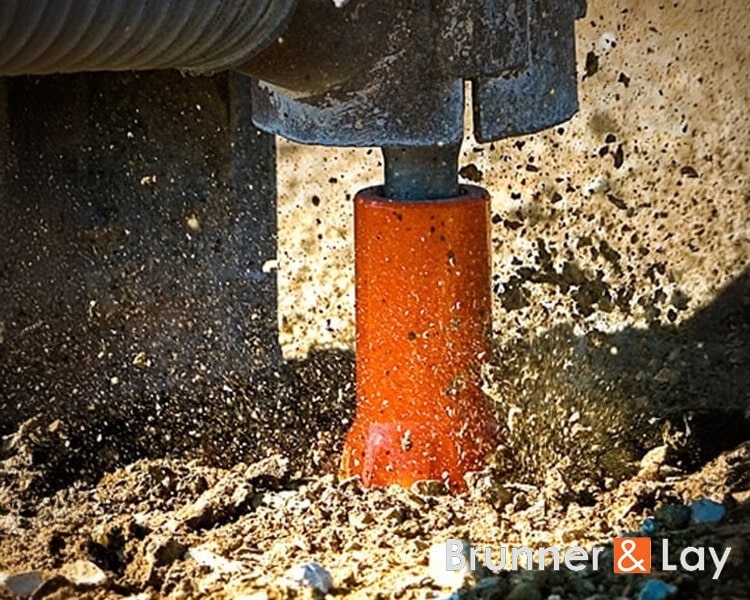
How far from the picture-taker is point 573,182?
230 cm

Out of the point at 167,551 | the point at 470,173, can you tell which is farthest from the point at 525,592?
the point at 470,173

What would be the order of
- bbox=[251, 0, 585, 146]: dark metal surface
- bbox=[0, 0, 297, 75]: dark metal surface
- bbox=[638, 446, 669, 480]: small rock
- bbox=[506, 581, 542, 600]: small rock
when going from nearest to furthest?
bbox=[0, 0, 297, 75]: dark metal surface
bbox=[506, 581, 542, 600]: small rock
bbox=[251, 0, 585, 146]: dark metal surface
bbox=[638, 446, 669, 480]: small rock

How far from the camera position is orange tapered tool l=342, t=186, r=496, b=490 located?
178cm

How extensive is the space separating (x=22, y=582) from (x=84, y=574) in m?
0.07

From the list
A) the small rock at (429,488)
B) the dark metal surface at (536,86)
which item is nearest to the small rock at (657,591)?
the small rock at (429,488)

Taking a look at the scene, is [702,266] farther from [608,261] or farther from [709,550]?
[709,550]

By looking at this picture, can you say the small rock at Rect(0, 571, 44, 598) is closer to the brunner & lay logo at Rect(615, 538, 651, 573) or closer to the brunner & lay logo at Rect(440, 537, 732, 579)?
the brunner & lay logo at Rect(440, 537, 732, 579)

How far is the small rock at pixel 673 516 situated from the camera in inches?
65.1

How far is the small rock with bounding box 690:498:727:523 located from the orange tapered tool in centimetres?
29

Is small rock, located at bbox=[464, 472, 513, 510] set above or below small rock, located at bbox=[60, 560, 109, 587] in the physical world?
above

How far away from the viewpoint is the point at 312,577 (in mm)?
1557

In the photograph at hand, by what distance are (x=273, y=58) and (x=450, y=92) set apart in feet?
0.65

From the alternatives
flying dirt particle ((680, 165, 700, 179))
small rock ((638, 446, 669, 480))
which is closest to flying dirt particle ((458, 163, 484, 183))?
flying dirt particle ((680, 165, 700, 179))

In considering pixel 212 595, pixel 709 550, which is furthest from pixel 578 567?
pixel 212 595
